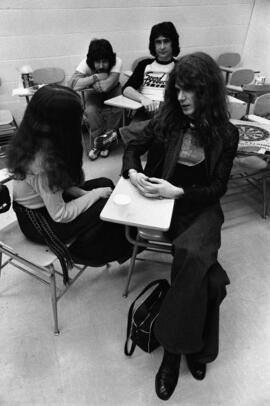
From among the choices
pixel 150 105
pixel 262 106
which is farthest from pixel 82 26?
pixel 262 106

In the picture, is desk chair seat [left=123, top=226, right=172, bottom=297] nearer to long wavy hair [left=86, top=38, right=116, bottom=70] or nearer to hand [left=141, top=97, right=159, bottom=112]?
hand [left=141, top=97, right=159, bottom=112]

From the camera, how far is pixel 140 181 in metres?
1.31

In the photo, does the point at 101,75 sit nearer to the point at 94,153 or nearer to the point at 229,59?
the point at 94,153

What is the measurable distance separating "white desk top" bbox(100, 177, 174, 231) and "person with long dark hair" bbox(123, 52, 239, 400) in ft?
0.15

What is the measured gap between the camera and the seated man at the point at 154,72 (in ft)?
8.57

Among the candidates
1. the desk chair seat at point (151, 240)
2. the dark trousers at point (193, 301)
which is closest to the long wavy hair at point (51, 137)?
the desk chair seat at point (151, 240)

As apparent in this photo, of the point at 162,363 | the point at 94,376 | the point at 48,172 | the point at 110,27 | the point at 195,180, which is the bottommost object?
the point at 94,376

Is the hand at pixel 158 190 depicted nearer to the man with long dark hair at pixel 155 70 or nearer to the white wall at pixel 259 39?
the man with long dark hair at pixel 155 70

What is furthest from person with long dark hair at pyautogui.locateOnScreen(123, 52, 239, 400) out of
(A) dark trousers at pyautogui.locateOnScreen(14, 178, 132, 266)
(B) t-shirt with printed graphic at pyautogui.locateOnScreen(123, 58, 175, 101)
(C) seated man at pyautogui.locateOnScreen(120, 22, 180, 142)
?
(B) t-shirt with printed graphic at pyautogui.locateOnScreen(123, 58, 175, 101)

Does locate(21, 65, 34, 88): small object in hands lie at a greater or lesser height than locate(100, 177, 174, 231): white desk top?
greater

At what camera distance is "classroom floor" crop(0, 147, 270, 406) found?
1.27 m

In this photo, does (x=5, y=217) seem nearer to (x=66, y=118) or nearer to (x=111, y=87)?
(x=66, y=118)

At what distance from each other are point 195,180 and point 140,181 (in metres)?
0.36

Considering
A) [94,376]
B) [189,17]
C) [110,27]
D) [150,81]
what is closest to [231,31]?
[189,17]
